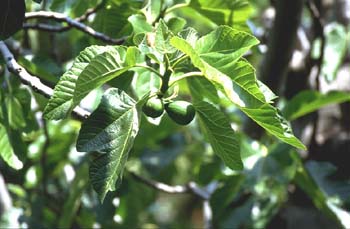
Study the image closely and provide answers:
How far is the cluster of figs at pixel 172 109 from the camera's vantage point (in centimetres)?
95

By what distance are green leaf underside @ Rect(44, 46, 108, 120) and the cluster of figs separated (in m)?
0.10

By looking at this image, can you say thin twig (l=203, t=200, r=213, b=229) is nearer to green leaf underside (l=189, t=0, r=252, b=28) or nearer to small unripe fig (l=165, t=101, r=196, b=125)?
green leaf underside (l=189, t=0, r=252, b=28)

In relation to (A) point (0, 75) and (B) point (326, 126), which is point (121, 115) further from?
(B) point (326, 126)

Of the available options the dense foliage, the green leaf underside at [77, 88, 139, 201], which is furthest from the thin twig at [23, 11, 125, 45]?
the green leaf underside at [77, 88, 139, 201]

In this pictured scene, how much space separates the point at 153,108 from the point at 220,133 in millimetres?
107

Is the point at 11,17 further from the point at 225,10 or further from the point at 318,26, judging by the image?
the point at 318,26

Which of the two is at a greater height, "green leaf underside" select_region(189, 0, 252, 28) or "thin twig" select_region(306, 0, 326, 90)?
"green leaf underside" select_region(189, 0, 252, 28)

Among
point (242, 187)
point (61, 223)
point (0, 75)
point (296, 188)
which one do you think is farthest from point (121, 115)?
point (296, 188)

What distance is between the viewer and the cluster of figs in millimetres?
954

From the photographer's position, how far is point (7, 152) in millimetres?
1190

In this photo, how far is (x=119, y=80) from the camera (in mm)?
1140

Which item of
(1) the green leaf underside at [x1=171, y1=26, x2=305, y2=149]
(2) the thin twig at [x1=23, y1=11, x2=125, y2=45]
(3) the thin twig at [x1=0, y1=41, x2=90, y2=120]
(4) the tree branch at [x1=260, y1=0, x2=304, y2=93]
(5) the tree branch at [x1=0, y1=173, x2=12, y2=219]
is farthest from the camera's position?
(5) the tree branch at [x1=0, y1=173, x2=12, y2=219]

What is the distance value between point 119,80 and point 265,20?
3.31ft

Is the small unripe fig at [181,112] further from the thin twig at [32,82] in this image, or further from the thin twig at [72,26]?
the thin twig at [72,26]
